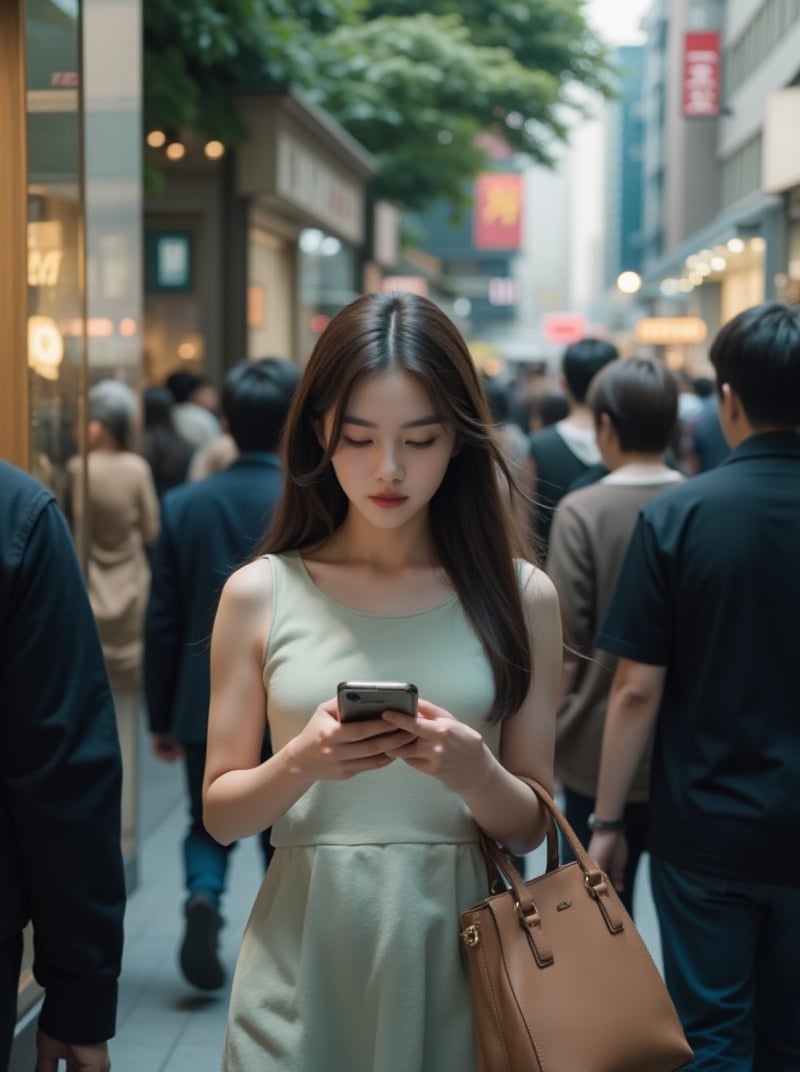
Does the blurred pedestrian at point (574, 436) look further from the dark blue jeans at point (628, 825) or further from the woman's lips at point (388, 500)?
the woman's lips at point (388, 500)

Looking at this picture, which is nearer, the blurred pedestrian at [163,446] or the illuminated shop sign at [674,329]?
the blurred pedestrian at [163,446]

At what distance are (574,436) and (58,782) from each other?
4.14 meters

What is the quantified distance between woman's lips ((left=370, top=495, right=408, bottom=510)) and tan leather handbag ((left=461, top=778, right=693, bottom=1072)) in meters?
0.53

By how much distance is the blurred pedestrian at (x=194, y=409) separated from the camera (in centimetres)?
1104

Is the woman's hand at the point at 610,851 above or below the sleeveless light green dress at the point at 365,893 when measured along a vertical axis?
below

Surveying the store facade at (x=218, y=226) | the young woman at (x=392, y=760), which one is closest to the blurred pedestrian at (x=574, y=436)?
the young woman at (x=392, y=760)

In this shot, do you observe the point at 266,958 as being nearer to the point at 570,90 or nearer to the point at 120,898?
the point at 120,898

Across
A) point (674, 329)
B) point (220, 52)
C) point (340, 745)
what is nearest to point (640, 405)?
point (340, 745)

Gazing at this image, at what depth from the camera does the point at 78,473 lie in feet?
18.8

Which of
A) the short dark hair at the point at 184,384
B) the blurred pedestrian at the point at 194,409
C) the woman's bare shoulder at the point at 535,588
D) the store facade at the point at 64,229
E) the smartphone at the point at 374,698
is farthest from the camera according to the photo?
the short dark hair at the point at 184,384

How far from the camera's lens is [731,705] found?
3.35 metres

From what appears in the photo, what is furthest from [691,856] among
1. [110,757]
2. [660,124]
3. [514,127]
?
[660,124]

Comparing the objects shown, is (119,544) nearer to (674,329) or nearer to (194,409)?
(194,409)

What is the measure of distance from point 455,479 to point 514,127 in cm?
2322
